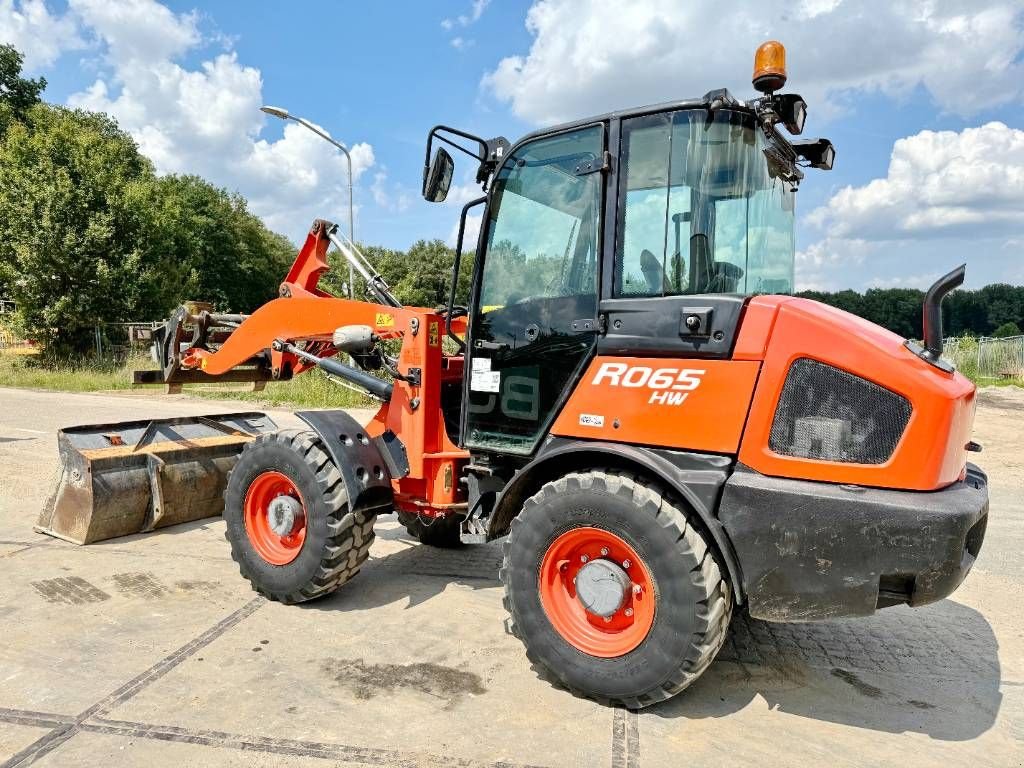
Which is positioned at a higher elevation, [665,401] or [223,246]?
[223,246]

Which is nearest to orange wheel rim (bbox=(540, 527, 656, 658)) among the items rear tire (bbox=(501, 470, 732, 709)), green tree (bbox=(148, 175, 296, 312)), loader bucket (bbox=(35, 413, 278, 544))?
rear tire (bbox=(501, 470, 732, 709))

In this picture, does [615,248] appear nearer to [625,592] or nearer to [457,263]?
[457,263]

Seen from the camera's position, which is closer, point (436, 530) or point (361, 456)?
point (361, 456)

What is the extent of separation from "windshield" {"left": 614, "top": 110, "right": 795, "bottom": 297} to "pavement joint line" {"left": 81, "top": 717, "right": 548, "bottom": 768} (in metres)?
2.14

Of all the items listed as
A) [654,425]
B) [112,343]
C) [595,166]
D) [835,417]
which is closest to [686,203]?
[595,166]

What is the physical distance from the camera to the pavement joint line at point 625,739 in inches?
113

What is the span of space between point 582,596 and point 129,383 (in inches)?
767

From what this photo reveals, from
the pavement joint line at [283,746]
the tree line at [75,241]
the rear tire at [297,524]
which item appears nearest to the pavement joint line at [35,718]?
the pavement joint line at [283,746]

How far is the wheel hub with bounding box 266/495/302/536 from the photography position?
4.44 m

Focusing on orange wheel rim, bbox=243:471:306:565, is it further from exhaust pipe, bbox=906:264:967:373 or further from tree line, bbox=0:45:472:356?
tree line, bbox=0:45:472:356

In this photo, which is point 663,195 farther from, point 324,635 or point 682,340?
point 324,635

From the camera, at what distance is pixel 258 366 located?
18.2ft

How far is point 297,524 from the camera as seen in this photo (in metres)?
4.48

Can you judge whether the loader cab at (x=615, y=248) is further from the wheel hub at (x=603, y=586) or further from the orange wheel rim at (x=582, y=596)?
the wheel hub at (x=603, y=586)
